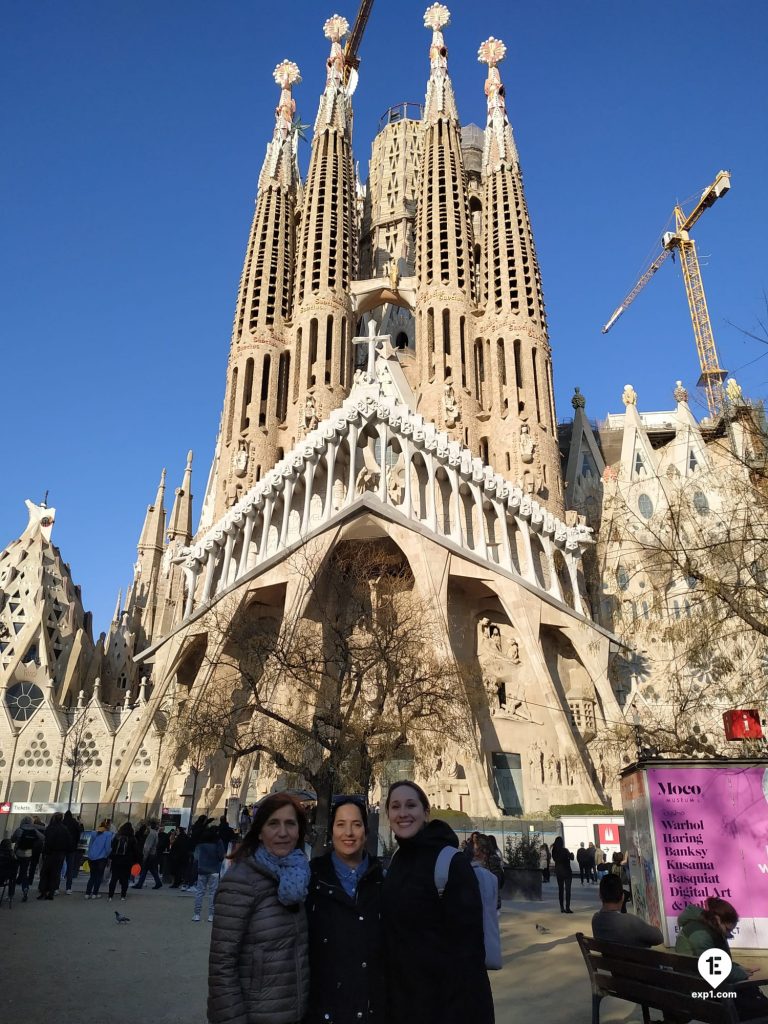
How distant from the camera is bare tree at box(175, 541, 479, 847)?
13.6 meters

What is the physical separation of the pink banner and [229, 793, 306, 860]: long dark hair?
16.9ft

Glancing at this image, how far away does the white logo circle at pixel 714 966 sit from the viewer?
3.96 metres

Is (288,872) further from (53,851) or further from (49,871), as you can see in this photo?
(49,871)

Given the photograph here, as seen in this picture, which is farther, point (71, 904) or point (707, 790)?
point (71, 904)

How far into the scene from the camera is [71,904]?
10.0m

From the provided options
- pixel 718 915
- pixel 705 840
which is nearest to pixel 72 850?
pixel 705 840

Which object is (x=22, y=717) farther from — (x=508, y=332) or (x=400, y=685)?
(x=508, y=332)

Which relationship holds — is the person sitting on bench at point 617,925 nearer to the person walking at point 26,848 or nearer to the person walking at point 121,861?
the person walking at point 121,861

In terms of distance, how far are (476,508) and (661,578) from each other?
54.8 feet

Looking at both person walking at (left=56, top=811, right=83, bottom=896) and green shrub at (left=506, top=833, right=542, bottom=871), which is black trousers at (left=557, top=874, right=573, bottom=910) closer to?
green shrub at (left=506, top=833, right=542, bottom=871)

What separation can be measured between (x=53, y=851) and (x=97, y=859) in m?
0.62

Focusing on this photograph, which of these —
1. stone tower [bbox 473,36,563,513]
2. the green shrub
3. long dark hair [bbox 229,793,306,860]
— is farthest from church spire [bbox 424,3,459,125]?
long dark hair [bbox 229,793,306,860]

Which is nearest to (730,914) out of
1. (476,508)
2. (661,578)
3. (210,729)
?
(661,578)

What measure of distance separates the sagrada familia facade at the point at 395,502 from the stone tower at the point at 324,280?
0.37 feet
